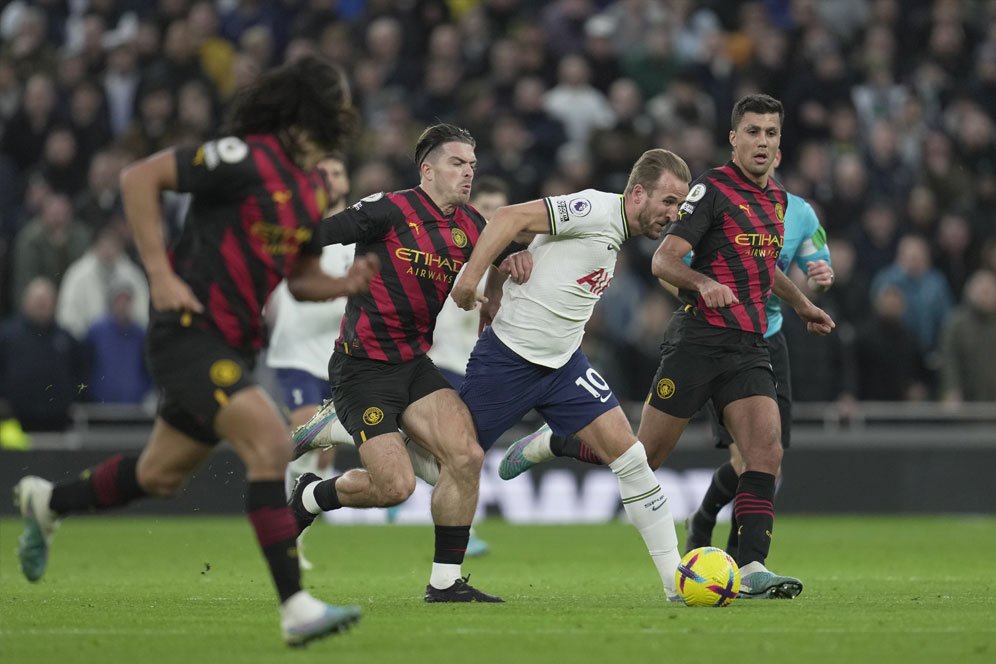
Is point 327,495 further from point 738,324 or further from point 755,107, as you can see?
point 755,107

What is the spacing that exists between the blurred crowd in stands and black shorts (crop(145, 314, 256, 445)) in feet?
31.8

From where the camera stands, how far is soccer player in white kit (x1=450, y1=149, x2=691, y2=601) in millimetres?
8945

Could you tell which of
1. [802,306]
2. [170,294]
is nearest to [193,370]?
[170,294]

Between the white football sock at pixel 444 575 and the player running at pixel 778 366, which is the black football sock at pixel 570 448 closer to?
the player running at pixel 778 366

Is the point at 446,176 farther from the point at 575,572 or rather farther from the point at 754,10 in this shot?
the point at 754,10

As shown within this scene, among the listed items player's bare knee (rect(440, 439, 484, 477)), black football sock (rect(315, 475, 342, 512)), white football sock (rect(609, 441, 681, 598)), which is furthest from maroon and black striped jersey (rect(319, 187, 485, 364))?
white football sock (rect(609, 441, 681, 598))

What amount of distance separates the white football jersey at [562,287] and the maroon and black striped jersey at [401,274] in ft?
1.45

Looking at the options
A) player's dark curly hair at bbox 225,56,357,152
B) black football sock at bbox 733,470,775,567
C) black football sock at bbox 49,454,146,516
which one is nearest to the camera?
player's dark curly hair at bbox 225,56,357,152

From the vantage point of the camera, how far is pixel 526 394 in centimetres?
910

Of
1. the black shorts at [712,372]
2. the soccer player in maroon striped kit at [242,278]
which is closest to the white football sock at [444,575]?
the black shorts at [712,372]

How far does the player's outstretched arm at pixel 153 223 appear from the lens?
6734 mm

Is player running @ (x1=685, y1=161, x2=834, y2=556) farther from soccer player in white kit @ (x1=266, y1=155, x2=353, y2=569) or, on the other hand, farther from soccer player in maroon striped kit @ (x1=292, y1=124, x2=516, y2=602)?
soccer player in white kit @ (x1=266, y1=155, x2=353, y2=569)

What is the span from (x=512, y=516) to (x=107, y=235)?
504cm

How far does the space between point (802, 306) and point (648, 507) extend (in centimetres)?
172
